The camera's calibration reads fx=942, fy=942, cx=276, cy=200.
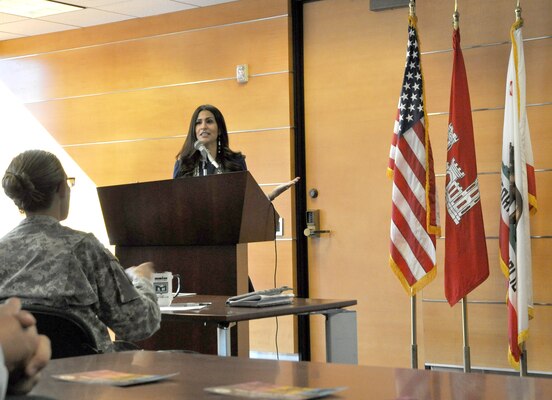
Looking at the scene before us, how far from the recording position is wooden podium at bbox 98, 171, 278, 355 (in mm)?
4219

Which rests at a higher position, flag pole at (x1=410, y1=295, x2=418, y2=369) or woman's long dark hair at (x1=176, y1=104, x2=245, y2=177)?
woman's long dark hair at (x1=176, y1=104, x2=245, y2=177)

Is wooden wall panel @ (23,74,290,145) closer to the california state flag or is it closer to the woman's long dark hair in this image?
the woman's long dark hair

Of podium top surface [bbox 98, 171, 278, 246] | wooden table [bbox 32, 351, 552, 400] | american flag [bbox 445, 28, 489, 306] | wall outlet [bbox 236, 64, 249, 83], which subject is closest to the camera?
wooden table [bbox 32, 351, 552, 400]

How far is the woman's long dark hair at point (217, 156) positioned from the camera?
514cm

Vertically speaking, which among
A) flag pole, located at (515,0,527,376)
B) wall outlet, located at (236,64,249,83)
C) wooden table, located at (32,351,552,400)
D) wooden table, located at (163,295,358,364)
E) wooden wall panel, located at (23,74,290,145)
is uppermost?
wall outlet, located at (236,64,249,83)

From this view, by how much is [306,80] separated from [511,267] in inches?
93.2

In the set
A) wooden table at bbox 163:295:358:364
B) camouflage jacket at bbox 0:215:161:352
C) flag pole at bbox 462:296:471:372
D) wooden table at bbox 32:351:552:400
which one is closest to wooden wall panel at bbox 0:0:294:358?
flag pole at bbox 462:296:471:372

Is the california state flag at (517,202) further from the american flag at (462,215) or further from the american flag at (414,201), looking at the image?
the american flag at (414,201)

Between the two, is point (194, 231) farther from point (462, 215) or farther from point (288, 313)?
point (462, 215)

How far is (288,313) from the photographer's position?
338 cm

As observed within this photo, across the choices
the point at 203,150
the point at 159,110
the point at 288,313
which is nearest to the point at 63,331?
the point at 288,313

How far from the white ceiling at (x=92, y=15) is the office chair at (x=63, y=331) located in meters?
5.14

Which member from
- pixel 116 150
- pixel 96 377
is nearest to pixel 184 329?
pixel 96 377

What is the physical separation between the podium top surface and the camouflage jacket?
1.37 meters
